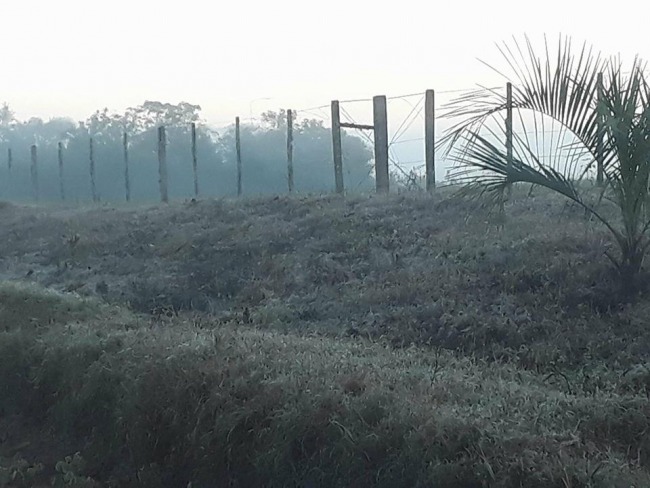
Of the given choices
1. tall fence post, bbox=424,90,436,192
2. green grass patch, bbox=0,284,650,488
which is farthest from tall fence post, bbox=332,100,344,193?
green grass patch, bbox=0,284,650,488

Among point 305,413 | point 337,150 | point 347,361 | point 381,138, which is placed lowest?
point 305,413

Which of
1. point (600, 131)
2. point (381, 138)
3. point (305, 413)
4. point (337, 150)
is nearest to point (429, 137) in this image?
point (381, 138)

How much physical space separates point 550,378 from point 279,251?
6725 millimetres

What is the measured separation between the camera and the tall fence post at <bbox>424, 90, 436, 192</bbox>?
14.9 m

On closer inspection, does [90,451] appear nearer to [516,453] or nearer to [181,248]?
[516,453]

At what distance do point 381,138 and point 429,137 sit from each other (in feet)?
2.86

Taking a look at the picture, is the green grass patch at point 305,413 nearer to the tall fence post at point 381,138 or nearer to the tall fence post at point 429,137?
the tall fence post at point 429,137

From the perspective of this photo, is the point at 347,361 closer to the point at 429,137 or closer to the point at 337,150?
the point at 429,137

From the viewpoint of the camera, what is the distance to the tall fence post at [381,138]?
15.5m

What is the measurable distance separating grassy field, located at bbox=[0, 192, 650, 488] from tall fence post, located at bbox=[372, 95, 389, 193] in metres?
2.46

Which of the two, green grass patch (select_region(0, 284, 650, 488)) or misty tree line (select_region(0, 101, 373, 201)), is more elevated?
misty tree line (select_region(0, 101, 373, 201))

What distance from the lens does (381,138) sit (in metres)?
15.4

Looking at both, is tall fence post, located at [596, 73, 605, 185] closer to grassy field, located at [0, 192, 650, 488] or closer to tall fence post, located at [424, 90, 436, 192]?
grassy field, located at [0, 192, 650, 488]

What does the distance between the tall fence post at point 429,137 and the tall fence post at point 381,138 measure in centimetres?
74
